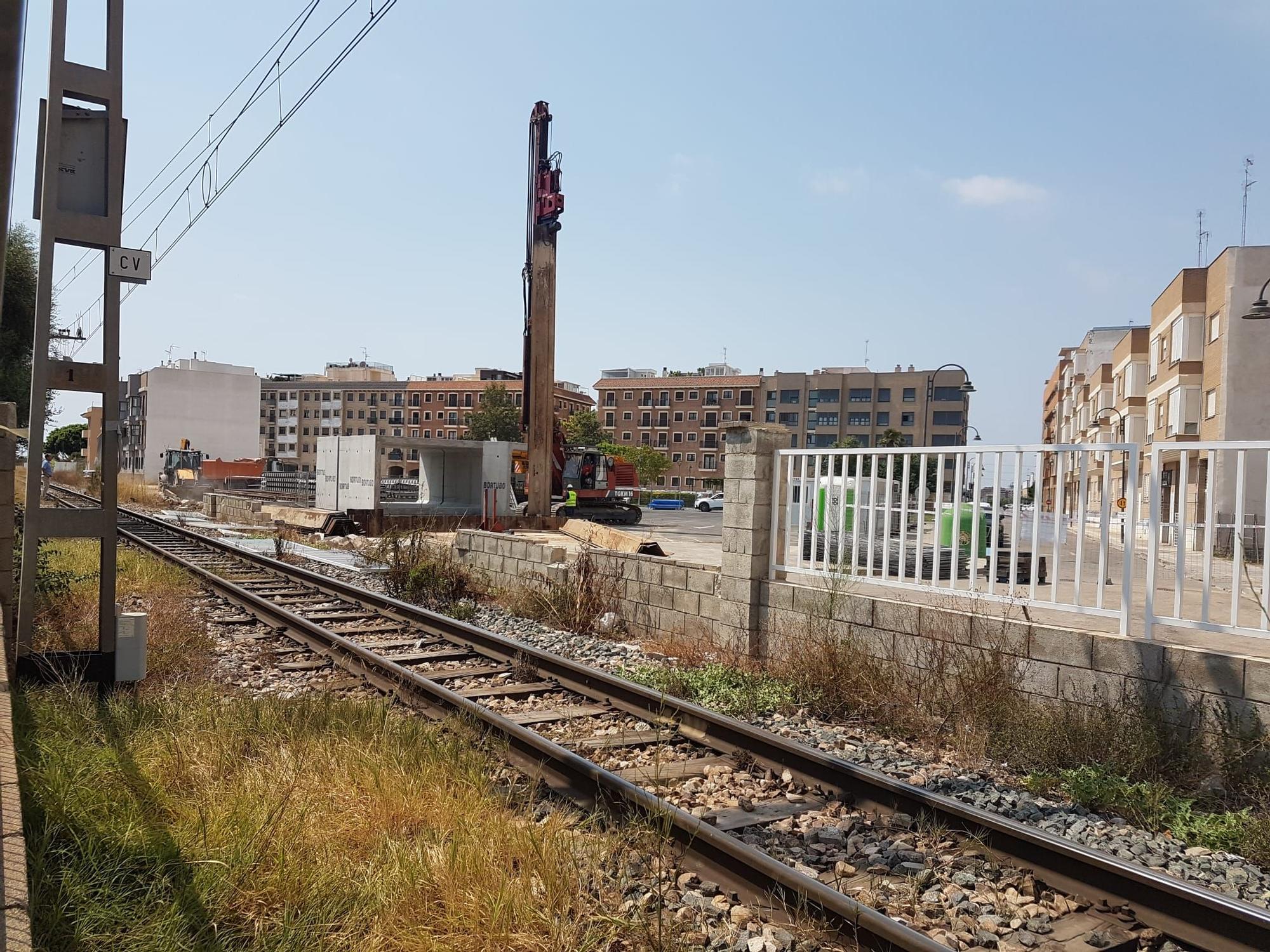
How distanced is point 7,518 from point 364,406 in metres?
130

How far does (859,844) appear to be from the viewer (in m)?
4.59

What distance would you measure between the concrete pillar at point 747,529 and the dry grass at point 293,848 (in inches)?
152

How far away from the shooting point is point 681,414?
12388 cm

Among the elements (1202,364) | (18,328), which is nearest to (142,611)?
(18,328)

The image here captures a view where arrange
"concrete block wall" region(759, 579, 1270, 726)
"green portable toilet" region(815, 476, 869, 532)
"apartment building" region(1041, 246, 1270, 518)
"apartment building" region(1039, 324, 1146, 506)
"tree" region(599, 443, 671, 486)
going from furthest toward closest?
"tree" region(599, 443, 671, 486), "apartment building" region(1039, 324, 1146, 506), "apartment building" region(1041, 246, 1270, 518), "green portable toilet" region(815, 476, 869, 532), "concrete block wall" region(759, 579, 1270, 726)

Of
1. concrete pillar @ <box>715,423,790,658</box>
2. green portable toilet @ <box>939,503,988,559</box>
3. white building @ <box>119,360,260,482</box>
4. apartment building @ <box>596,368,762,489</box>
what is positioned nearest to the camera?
green portable toilet @ <box>939,503,988,559</box>

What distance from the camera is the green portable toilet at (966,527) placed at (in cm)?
722

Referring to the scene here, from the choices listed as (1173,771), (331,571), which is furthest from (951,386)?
(1173,771)

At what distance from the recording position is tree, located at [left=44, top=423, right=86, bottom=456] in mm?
101500

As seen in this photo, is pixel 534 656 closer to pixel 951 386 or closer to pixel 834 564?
pixel 834 564

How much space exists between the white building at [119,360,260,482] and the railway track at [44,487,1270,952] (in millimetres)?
92325

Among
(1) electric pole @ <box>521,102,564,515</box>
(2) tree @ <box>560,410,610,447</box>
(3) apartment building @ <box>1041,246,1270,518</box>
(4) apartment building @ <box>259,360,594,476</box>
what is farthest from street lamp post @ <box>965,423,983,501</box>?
(4) apartment building @ <box>259,360,594,476</box>

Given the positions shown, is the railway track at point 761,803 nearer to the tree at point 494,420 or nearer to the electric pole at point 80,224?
the electric pole at point 80,224

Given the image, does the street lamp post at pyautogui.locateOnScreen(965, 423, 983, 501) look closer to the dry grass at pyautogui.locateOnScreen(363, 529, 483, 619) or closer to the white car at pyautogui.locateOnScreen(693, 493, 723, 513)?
the dry grass at pyautogui.locateOnScreen(363, 529, 483, 619)
